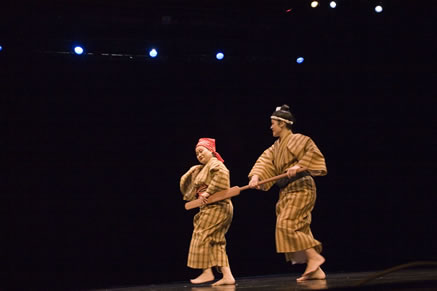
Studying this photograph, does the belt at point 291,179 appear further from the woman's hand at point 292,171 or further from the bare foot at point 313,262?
the bare foot at point 313,262

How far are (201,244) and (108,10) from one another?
2300 mm

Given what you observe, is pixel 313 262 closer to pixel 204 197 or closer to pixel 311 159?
pixel 311 159

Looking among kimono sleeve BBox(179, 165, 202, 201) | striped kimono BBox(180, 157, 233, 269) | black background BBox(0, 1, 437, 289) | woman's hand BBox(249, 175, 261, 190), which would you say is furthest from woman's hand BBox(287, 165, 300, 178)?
black background BBox(0, 1, 437, 289)

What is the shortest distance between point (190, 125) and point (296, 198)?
6.09 feet

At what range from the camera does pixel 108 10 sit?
5.33m

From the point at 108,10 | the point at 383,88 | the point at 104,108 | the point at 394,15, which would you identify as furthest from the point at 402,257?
the point at 108,10

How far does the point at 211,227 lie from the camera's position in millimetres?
4543

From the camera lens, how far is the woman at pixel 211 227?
4.50 m

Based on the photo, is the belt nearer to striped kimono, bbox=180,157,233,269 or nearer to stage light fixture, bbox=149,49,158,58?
striped kimono, bbox=180,157,233,269

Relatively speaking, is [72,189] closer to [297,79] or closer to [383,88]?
[297,79]

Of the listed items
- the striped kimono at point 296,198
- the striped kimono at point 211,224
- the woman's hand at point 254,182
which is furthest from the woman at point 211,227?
the striped kimono at point 296,198

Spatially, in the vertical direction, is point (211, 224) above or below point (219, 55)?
below

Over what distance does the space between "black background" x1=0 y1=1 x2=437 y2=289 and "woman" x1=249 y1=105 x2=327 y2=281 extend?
150cm

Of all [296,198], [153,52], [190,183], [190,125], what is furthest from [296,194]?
[153,52]
